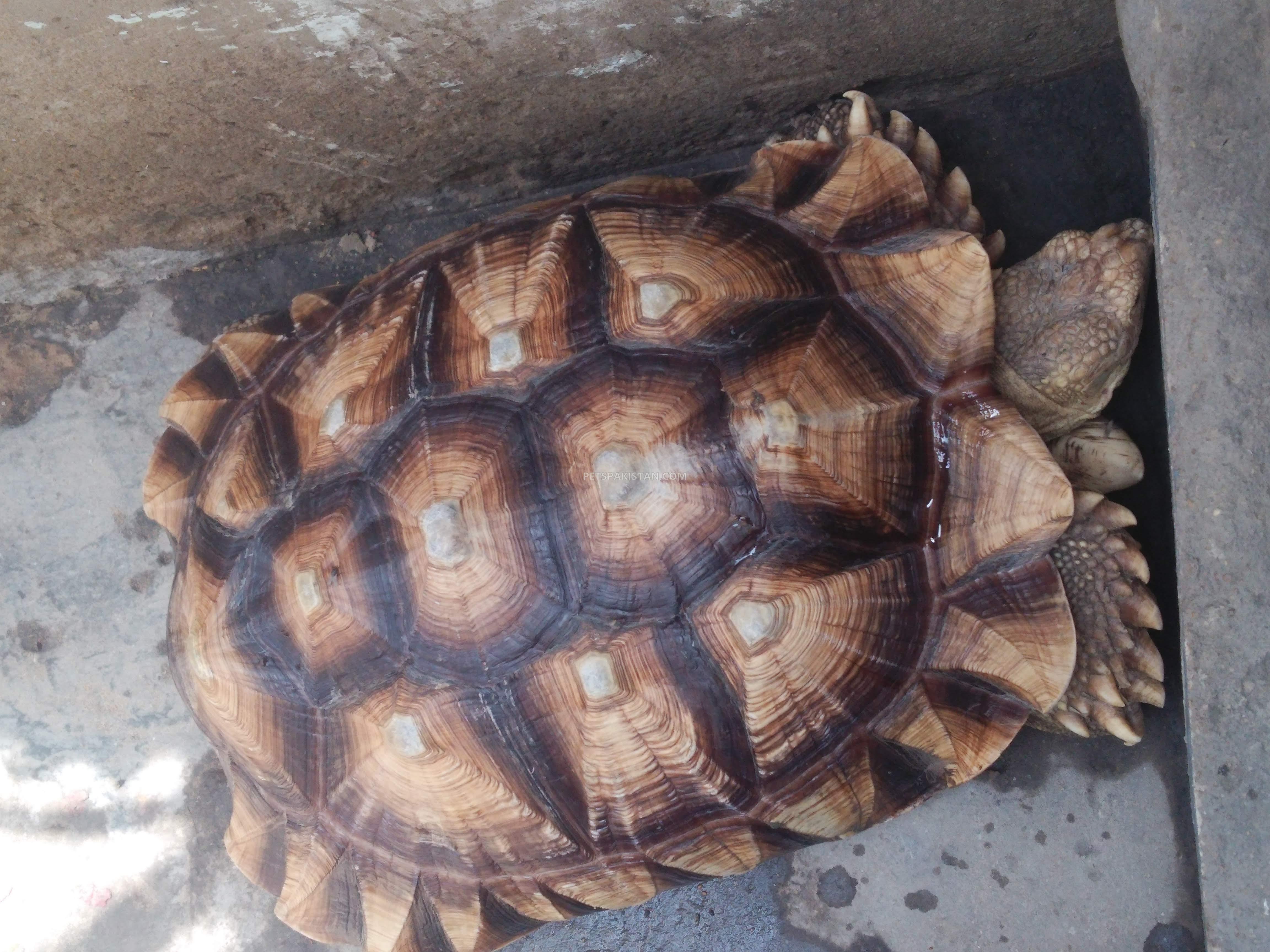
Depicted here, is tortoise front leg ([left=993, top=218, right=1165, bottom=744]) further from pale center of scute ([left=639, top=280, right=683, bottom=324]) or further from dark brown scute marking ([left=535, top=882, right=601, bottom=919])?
dark brown scute marking ([left=535, top=882, right=601, bottom=919])

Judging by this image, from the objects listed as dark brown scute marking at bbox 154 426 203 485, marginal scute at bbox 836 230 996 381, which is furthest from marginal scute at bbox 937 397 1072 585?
dark brown scute marking at bbox 154 426 203 485

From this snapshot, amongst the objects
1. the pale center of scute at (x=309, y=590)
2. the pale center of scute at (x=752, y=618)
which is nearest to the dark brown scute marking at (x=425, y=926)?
the pale center of scute at (x=309, y=590)

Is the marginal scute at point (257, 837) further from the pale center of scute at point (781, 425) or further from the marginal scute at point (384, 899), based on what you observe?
the pale center of scute at point (781, 425)

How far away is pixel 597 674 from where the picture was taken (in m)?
1.67

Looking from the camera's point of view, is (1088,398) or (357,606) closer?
(357,606)

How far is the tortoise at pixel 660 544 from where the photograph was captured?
5.52 feet

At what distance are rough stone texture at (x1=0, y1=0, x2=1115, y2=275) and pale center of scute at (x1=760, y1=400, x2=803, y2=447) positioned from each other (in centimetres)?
92

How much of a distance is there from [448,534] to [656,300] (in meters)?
0.54

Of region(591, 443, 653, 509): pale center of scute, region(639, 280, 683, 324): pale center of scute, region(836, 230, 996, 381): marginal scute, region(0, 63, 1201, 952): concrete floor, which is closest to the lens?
region(591, 443, 653, 509): pale center of scute

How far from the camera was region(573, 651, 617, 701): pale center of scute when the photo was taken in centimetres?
167

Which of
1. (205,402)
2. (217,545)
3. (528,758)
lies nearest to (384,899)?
(528,758)

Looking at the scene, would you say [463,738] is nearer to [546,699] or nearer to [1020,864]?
[546,699]

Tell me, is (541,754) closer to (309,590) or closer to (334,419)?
(309,590)

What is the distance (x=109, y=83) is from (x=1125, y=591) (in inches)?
92.3
